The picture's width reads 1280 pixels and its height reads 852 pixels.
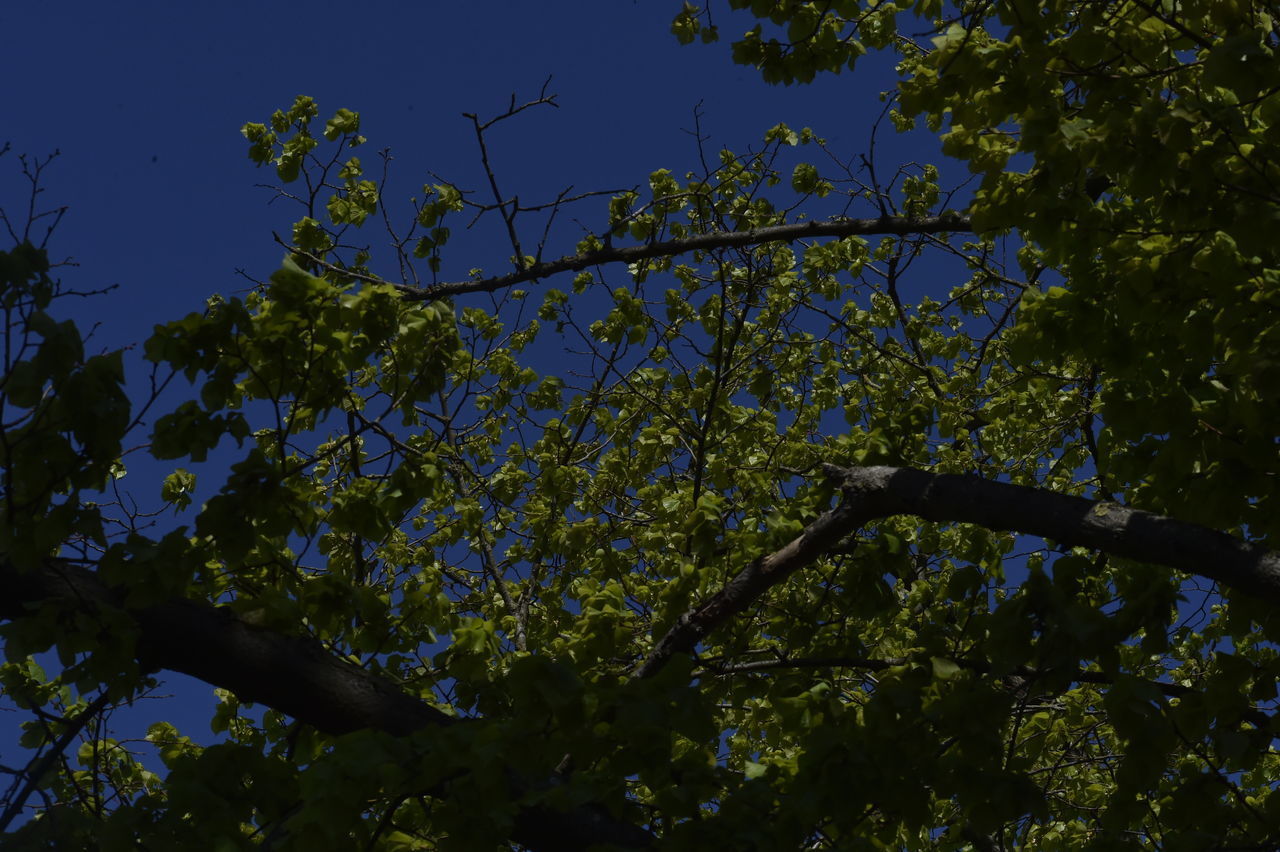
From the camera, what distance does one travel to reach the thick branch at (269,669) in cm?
350

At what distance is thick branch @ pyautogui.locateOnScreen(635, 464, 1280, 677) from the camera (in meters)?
3.53

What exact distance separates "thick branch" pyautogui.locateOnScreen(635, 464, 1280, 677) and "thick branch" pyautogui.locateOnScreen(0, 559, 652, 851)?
954mm

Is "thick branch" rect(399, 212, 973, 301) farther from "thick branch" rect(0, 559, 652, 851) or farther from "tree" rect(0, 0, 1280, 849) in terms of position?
"thick branch" rect(0, 559, 652, 851)

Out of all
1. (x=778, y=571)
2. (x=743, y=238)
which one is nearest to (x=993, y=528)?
(x=778, y=571)

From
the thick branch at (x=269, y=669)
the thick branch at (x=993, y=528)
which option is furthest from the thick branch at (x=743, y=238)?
the thick branch at (x=269, y=669)

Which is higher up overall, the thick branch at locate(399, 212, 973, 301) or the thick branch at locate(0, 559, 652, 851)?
the thick branch at locate(399, 212, 973, 301)

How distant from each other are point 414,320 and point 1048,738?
496 centimetres

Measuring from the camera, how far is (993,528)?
13.2 feet

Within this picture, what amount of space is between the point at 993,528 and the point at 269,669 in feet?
8.36

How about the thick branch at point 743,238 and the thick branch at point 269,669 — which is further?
the thick branch at point 743,238

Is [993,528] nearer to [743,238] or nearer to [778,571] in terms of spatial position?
[778,571]

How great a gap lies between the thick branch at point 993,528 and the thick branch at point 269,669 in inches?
37.6

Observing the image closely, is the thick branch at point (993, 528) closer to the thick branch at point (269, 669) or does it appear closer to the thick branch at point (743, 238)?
the thick branch at point (269, 669)

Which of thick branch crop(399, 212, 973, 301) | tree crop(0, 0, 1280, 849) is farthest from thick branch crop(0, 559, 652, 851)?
thick branch crop(399, 212, 973, 301)
